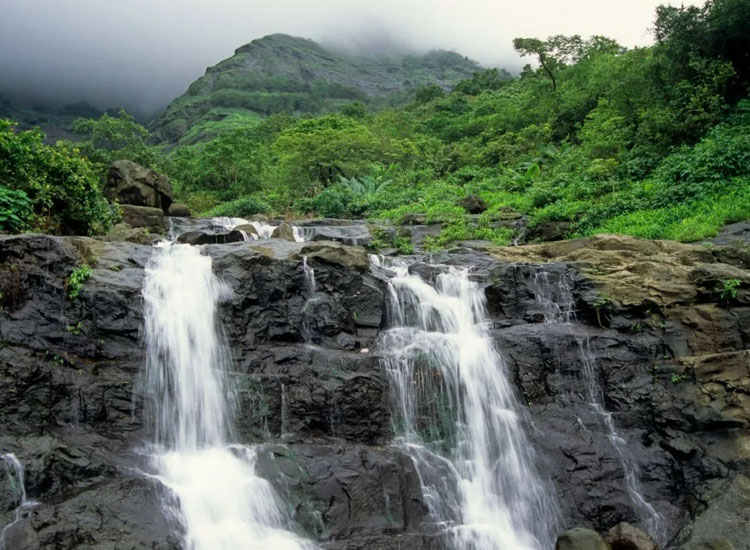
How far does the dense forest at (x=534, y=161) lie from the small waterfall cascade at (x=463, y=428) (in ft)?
21.5

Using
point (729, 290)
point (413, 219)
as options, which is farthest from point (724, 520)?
point (413, 219)

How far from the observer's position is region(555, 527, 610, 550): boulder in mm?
8070

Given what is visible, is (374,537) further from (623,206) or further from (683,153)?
(683,153)

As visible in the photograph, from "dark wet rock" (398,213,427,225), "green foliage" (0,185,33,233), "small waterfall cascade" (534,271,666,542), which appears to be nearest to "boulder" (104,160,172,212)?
"green foliage" (0,185,33,233)

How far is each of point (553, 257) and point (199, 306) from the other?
9.53 metres

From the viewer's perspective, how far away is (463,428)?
34.4 feet

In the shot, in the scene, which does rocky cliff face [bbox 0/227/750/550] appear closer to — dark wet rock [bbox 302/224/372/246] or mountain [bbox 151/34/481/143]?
dark wet rock [bbox 302/224/372/246]

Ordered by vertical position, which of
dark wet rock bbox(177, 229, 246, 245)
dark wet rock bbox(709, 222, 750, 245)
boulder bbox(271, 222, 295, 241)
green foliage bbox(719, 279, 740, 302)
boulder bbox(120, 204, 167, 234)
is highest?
boulder bbox(120, 204, 167, 234)

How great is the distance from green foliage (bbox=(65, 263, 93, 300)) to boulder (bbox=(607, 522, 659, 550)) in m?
9.67

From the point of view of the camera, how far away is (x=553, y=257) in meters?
15.7

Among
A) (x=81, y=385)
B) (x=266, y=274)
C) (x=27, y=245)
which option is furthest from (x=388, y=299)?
(x=27, y=245)

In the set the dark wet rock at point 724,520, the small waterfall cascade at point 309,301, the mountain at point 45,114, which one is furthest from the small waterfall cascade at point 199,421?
the mountain at point 45,114

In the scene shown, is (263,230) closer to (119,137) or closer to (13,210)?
(13,210)

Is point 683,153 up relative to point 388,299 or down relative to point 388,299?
up
